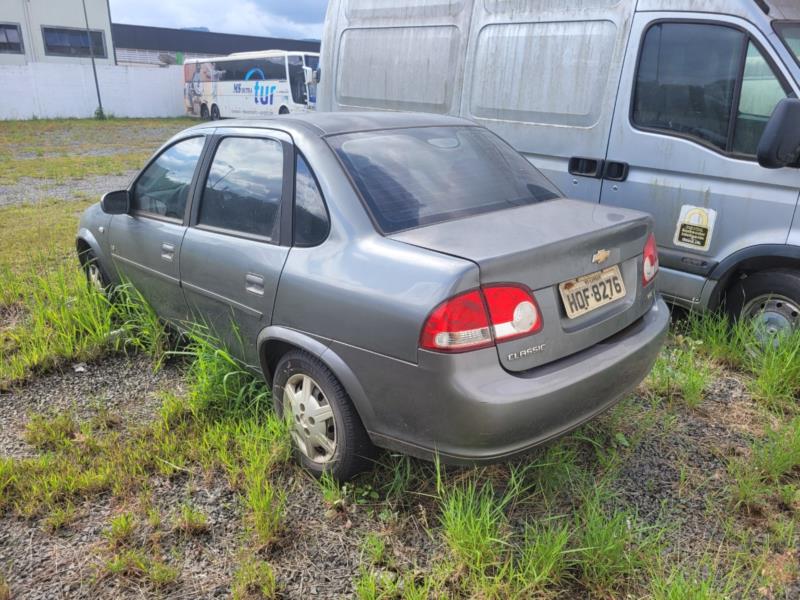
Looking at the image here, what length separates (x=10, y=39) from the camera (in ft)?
115

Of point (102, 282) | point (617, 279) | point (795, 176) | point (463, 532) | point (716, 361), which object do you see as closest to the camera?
point (463, 532)

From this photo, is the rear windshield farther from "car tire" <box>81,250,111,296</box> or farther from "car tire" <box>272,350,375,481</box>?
"car tire" <box>81,250,111,296</box>

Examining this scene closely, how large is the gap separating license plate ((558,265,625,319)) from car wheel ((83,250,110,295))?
3.57 meters

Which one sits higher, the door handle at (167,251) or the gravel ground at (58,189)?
the door handle at (167,251)

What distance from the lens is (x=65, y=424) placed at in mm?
3482

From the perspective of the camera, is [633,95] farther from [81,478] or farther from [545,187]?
[81,478]

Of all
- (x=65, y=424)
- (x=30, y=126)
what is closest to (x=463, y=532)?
(x=65, y=424)

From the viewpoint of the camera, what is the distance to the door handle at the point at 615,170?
15.0ft

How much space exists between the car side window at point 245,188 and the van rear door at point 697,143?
252 cm

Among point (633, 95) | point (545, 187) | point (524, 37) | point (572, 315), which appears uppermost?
point (524, 37)

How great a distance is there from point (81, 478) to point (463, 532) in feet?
5.81

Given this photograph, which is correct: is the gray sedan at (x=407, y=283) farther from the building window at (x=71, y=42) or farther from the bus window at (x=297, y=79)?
the building window at (x=71, y=42)

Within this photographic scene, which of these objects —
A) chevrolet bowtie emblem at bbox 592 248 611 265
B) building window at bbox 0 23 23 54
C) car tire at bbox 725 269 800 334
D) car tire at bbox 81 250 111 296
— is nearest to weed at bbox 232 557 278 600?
chevrolet bowtie emblem at bbox 592 248 611 265

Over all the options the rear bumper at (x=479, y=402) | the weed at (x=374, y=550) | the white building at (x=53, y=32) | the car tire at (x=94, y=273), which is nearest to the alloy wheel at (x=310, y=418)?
the rear bumper at (x=479, y=402)
